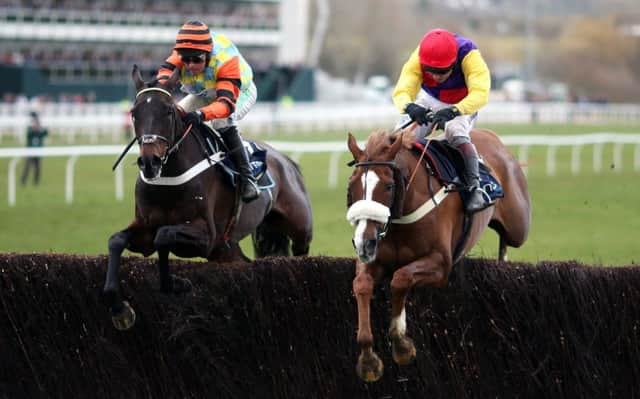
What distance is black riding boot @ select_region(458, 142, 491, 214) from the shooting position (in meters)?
5.82

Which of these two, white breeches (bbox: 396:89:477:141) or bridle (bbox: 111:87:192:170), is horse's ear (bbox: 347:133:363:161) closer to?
white breeches (bbox: 396:89:477:141)

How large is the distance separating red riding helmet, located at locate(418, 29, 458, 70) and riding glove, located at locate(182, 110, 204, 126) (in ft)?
3.91

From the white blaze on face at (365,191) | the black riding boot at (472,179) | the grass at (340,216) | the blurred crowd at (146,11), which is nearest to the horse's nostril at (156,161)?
the white blaze on face at (365,191)

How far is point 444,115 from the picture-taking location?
18.8ft

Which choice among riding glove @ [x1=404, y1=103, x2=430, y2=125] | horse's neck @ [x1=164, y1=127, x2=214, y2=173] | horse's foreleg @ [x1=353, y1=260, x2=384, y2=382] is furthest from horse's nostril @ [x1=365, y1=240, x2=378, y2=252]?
horse's neck @ [x1=164, y1=127, x2=214, y2=173]

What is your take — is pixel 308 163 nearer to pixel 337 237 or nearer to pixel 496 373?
pixel 337 237

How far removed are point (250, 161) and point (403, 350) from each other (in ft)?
7.13

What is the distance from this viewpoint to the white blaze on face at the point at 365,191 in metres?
4.84

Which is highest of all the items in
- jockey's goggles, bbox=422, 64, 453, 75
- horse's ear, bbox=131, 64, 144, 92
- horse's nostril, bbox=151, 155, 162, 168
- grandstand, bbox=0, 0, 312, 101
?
jockey's goggles, bbox=422, 64, 453, 75

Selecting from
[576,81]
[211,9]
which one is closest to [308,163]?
[211,9]

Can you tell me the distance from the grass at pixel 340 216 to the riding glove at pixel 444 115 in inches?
76.1

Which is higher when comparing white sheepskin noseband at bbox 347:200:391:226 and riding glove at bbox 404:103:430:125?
riding glove at bbox 404:103:430:125

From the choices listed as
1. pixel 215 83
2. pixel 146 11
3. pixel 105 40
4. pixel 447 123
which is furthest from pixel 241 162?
pixel 146 11

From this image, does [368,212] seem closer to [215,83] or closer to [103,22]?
[215,83]
